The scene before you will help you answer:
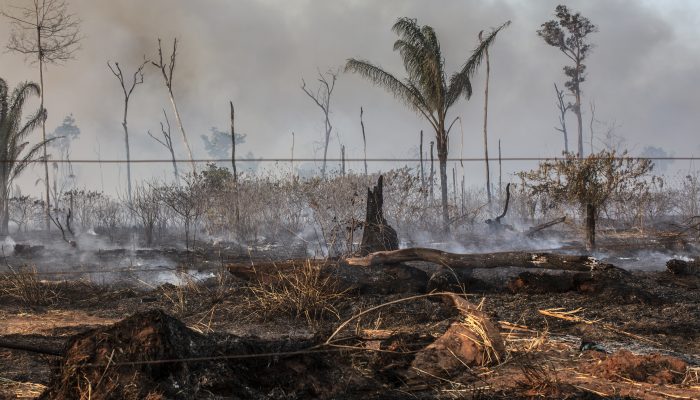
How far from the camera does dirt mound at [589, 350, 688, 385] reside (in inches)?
180

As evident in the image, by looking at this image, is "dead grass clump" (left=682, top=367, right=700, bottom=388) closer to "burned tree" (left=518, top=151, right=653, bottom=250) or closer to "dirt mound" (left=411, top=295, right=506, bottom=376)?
"dirt mound" (left=411, top=295, right=506, bottom=376)

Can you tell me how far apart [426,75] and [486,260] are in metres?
12.4

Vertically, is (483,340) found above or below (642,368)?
above

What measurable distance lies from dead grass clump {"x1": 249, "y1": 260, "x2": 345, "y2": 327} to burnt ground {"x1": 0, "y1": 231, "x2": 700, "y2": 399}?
17mm

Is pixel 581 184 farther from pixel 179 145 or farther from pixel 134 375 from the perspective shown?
pixel 179 145

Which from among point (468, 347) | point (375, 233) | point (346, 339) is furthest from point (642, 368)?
point (375, 233)

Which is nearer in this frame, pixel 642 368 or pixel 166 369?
pixel 166 369

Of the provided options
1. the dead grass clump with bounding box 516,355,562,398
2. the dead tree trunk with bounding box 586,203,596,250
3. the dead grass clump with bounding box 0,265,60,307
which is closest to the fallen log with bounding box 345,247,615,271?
the dead grass clump with bounding box 516,355,562,398

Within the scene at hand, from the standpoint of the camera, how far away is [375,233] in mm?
10242

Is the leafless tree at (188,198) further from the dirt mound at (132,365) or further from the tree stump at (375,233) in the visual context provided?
the dirt mound at (132,365)

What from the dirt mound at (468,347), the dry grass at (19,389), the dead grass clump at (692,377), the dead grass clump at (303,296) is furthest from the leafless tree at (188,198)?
the dead grass clump at (692,377)

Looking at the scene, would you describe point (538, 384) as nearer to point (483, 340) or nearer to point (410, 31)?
point (483, 340)

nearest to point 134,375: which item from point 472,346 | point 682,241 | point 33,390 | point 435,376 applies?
point 33,390

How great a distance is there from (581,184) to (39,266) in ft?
37.7
